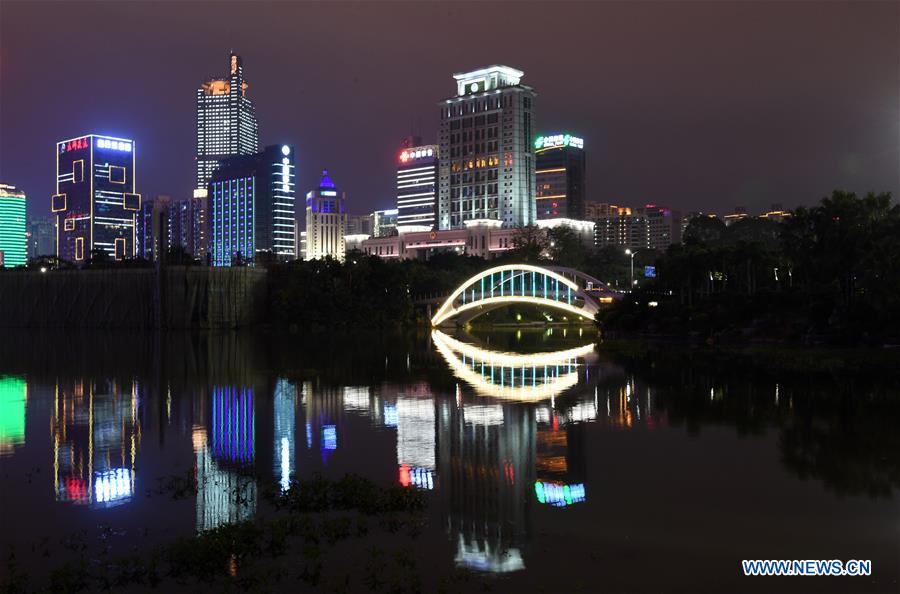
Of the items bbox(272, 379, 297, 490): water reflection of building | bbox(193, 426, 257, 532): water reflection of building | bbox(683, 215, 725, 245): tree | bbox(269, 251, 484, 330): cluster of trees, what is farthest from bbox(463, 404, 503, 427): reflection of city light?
bbox(683, 215, 725, 245): tree

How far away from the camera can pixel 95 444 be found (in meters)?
20.1

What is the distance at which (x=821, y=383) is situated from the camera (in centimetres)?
3142

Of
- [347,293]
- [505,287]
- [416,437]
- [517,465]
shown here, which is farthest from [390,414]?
[505,287]

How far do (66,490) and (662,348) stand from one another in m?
41.2

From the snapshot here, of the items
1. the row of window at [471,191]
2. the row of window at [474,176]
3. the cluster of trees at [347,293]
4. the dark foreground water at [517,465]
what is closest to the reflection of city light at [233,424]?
the dark foreground water at [517,465]

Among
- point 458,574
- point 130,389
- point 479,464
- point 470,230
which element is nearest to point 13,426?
point 130,389

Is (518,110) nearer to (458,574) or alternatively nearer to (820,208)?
(820,208)

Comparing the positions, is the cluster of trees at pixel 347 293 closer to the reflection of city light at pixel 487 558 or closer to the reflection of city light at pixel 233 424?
the reflection of city light at pixel 233 424

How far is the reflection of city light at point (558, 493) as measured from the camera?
14539 millimetres

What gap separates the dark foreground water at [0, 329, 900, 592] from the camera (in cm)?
1191

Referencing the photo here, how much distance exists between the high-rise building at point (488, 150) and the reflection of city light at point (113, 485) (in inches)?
5793

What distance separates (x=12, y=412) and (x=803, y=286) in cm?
5315

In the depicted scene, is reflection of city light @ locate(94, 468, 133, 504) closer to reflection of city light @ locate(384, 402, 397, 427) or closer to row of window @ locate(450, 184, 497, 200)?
reflection of city light @ locate(384, 402, 397, 427)

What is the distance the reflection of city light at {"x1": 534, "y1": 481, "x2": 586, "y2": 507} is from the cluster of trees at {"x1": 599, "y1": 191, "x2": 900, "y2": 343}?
34049mm
